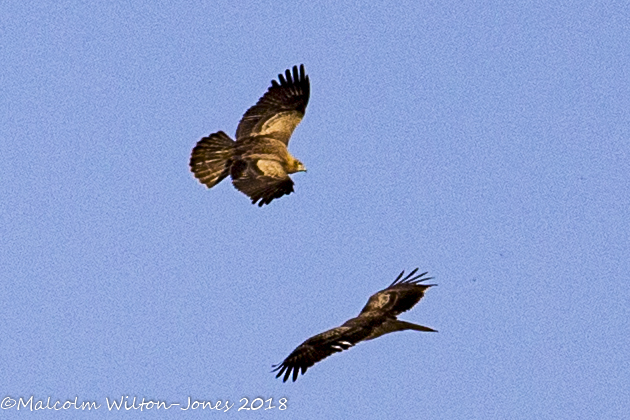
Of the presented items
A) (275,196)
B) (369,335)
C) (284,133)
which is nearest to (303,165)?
(284,133)

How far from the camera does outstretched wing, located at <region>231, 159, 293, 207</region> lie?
23.2 metres

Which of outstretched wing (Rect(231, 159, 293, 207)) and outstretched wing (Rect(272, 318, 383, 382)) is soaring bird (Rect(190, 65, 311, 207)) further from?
outstretched wing (Rect(272, 318, 383, 382))

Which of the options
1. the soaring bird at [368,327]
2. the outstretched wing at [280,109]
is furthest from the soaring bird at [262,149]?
the soaring bird at [368,327]

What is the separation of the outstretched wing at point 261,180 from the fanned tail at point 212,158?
0.71 ft

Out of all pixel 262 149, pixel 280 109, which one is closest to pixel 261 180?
pixel 262 149

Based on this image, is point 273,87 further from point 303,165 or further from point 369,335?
point 369,335

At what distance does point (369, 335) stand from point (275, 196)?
8.09ft

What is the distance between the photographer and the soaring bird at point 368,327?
21016 mm

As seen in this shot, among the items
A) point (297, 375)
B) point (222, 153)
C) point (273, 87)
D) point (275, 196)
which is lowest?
point (297, 375)

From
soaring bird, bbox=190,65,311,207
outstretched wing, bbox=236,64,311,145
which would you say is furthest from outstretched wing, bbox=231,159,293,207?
outstretched wing, bbox=236,64,311,145

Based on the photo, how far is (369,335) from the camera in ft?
72.9

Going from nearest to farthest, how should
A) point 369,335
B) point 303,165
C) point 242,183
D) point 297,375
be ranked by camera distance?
point 297,375 < point 369,335 < point 242,183 < point 303,165

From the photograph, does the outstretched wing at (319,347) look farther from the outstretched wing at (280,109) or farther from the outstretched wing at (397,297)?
the outstretched wing at (280,109)

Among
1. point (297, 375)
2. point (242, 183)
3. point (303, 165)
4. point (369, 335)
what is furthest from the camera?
point (303, 165)
